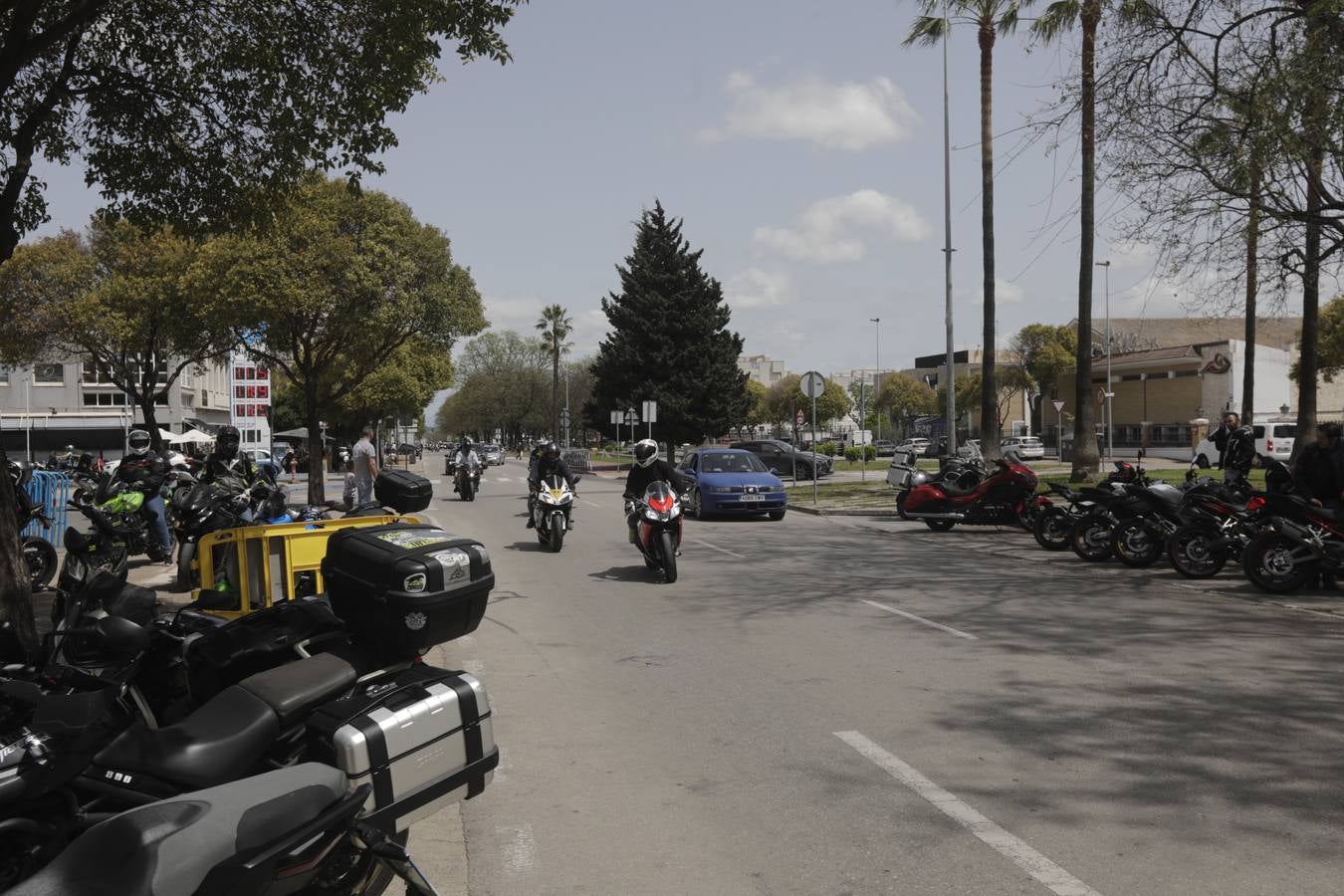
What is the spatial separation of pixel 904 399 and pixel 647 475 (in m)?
94.7

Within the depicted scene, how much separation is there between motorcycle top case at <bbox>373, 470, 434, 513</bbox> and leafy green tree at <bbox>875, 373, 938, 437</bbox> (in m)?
96.4

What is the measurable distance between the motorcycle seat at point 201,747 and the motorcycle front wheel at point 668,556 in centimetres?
923

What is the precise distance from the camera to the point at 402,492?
7324 mm

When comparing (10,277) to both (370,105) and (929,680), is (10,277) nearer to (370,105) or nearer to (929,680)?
(370,105)

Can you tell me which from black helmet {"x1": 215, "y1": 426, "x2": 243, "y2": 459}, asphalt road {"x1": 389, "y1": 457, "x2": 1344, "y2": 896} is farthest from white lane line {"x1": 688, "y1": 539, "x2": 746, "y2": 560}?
A: black helmet {"x1": 215, "y1": 426, "x2": 243, "y2": 459}

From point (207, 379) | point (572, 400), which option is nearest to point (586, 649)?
point (207, 379)

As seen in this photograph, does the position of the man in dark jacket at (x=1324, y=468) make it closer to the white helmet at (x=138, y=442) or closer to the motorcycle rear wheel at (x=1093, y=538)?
the motorcycle rear wheel at (x=1093, y=538)

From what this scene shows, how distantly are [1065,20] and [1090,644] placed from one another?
60.6ft

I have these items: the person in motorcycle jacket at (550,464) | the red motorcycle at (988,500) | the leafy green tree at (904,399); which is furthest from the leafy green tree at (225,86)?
the leafy green tree at (904,399)

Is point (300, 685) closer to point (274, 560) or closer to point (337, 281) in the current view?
point (274, 560)

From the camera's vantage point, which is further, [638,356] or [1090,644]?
[638,356]

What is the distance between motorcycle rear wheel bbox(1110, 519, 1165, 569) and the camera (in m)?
13.0

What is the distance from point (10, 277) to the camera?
33719 millimetres

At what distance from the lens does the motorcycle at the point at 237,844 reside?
7.35ft
